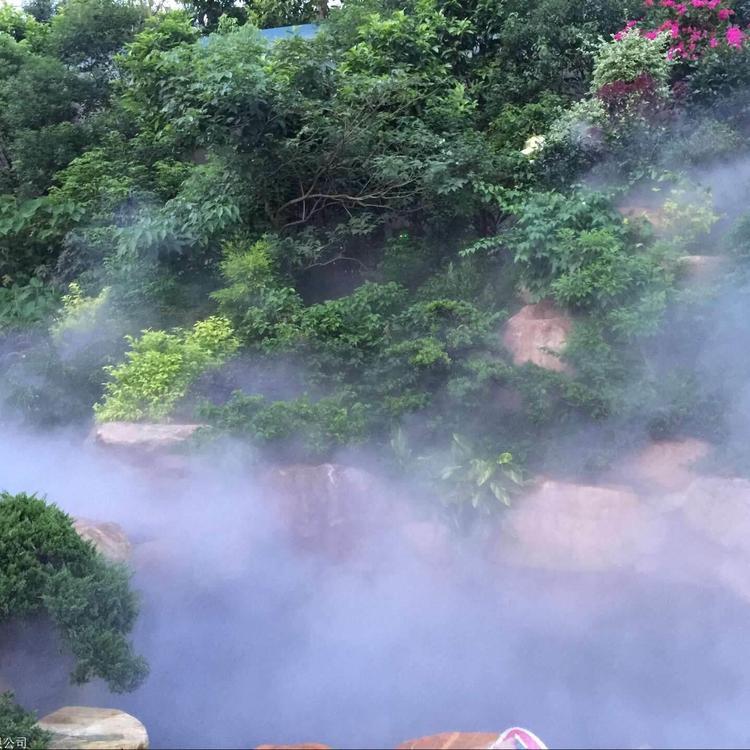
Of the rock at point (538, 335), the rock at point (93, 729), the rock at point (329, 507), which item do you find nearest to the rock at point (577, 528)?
the rock at point (329, 507)

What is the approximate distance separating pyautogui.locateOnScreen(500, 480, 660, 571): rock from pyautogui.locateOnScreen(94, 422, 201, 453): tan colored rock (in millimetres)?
2606

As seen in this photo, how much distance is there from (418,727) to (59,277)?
7068 mm

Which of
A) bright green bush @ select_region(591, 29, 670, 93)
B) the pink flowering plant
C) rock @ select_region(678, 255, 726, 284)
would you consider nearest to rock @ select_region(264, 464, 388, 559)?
rock @ select_region(678, 255, 726, 284)

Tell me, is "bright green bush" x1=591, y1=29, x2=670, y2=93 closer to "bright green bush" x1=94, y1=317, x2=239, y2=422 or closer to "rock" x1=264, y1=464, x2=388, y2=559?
"bright green bush" x1=94, y1=317, x2=239, y2=422

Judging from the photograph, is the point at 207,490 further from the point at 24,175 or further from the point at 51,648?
the point at 24,175

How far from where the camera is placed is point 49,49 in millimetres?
12133

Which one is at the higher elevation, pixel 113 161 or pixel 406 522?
pixel 113 161

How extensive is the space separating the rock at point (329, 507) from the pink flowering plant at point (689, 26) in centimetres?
585

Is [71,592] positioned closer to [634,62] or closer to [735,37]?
[634,62]

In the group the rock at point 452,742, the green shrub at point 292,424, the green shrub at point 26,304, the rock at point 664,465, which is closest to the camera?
the rock at point 452,742

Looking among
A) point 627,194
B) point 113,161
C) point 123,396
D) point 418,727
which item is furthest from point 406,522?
point 113,161

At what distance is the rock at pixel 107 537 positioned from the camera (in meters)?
5.15

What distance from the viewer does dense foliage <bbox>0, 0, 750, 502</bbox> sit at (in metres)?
6.31

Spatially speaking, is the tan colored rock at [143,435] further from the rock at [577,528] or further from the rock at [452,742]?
the rock at [452,742]
